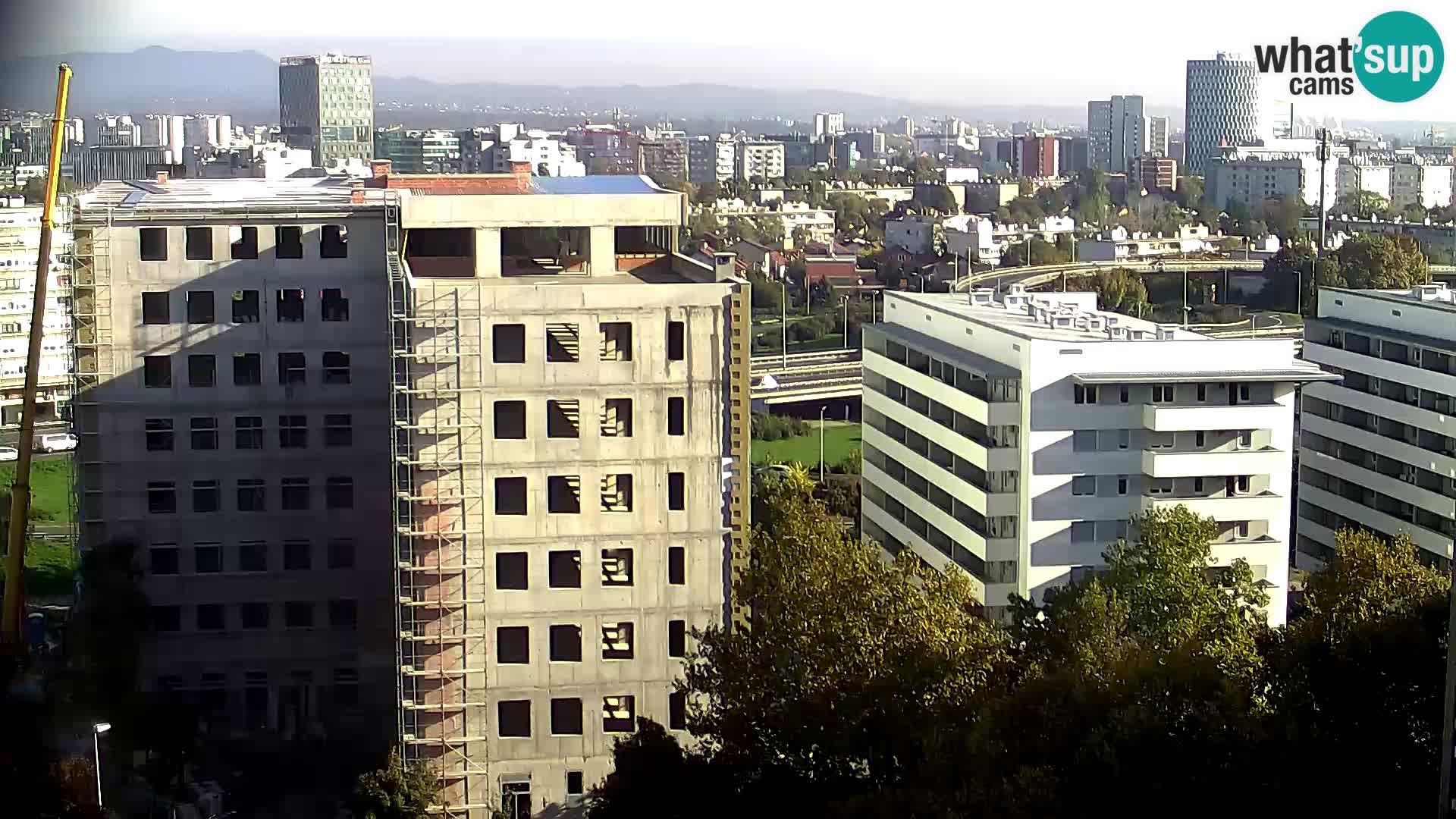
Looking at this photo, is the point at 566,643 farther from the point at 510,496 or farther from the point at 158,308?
the point at 158,308

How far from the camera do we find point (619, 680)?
4270mm

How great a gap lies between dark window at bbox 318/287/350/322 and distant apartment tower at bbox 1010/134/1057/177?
98.8 feet

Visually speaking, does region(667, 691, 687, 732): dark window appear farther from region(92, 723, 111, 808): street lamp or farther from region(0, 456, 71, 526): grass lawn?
region(0, 456, 71, 526): grass lawn

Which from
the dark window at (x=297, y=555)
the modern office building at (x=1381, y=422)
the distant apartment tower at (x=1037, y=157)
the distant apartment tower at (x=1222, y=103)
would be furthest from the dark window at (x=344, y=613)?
the distant apartment tower at (x=1037, y=157)

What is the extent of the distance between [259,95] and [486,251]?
2267cm

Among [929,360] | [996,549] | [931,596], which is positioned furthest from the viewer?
[929,360]

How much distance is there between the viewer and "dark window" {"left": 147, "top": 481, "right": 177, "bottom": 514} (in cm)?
517

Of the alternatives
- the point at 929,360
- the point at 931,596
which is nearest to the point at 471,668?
the point at 931,596

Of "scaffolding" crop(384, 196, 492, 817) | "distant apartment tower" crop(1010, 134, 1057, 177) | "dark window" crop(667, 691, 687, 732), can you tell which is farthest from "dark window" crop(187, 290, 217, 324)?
"distant apartment tower" crop(1010, 134, 1057, 177)

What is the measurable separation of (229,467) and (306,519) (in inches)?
9.3

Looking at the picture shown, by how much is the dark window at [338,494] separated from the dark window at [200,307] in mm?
520

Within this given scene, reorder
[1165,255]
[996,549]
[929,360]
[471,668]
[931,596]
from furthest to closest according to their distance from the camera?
[1165,255], [929,360], [996,549], [471,668], [931,596]

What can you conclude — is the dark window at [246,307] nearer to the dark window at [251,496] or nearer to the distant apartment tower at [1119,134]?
the dark window at [251,496]

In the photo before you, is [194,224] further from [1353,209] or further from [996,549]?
[1353,209]
